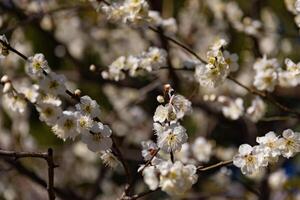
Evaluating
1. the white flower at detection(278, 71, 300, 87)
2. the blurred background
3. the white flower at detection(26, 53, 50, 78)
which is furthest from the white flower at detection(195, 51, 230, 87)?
the blurred background

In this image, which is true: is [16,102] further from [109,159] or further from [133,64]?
[133,64]

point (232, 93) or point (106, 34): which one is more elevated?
point (106, 34)

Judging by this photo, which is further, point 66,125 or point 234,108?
point 234,108

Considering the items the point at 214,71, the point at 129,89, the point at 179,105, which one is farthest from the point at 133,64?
the point at 129,89

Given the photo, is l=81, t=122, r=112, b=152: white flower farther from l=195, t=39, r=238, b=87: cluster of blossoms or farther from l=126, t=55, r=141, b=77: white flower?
l=126, t=55, r=141, b=77: white flower

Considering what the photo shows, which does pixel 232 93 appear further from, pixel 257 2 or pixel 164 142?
pixel 164 142

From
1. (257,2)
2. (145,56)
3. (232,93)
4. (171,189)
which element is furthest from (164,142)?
(232,93)
